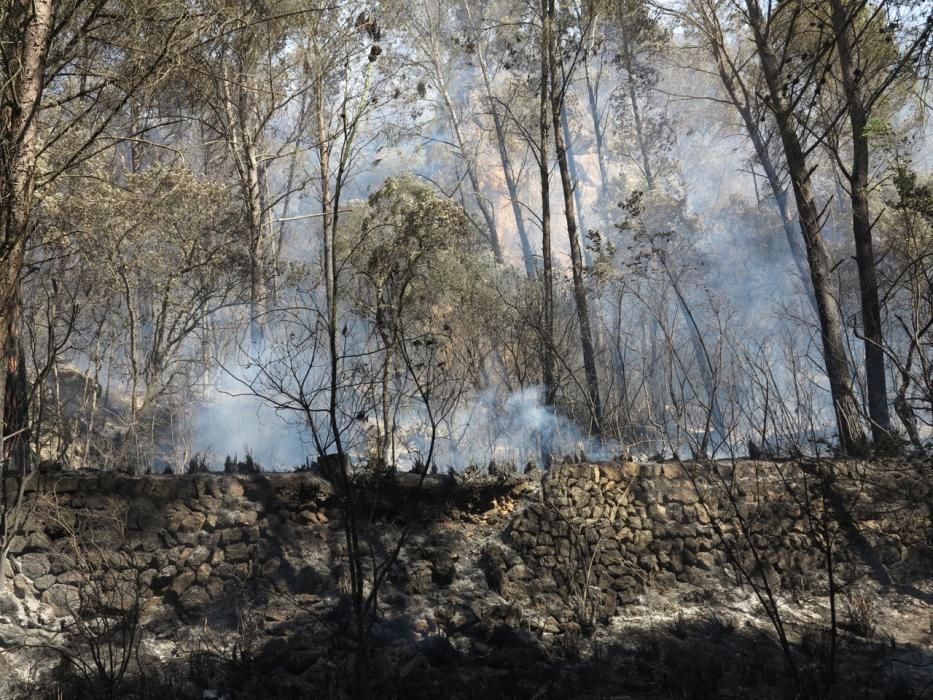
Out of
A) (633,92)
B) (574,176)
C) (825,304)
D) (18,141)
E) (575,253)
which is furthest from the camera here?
(574,176)

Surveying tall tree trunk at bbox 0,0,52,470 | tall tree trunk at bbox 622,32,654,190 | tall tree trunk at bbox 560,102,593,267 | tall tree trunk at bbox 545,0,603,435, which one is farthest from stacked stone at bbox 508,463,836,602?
tall tree trunk at bbox 560,102,593,267

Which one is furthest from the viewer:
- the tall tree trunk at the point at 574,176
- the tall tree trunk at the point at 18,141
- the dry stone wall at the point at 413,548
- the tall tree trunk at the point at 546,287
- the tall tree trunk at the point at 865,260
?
the tall tree trunk at the point at 574,176

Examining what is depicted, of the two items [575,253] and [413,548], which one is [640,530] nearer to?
[413,548]

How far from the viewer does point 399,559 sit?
806cm

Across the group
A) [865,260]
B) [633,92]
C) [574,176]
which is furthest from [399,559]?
[574,176]

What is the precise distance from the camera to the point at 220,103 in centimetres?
1648

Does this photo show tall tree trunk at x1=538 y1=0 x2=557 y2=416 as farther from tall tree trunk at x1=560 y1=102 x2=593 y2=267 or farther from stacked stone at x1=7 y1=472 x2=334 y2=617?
tall tree trunk at x1=560 y1=102 x2=593 y2=267

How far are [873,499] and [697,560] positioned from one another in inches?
93.3

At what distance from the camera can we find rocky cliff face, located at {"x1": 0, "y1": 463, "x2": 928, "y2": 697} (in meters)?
6.62

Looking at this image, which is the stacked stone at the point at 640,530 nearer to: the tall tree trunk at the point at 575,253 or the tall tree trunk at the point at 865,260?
the tall tree trunk at the point at 865,260

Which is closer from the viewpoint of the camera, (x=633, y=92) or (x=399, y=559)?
(x=399, y=559)

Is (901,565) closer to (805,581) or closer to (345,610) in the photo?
(805,581)

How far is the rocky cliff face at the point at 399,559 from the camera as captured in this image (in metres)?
6.62

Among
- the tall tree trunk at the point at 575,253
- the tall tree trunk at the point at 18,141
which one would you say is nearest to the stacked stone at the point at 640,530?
the tall tree trunk at the point at 575,253
